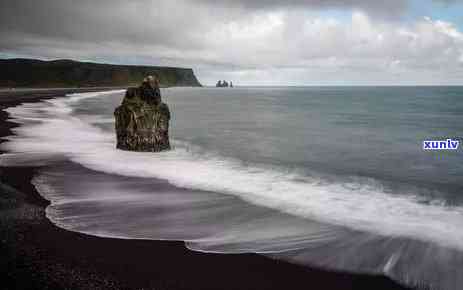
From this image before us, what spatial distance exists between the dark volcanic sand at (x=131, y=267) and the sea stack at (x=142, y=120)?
878 centimetres

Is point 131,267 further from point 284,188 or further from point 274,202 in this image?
point 284,188

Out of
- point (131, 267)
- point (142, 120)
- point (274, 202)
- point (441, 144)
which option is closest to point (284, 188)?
point (274, 202)

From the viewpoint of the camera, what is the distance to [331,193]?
1010 cm

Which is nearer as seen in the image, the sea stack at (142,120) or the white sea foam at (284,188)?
the white sea foam at (284,188)

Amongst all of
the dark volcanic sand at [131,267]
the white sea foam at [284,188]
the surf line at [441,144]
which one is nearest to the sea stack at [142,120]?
the white sea foam at [284,188]

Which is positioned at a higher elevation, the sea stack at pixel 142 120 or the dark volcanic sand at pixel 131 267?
the sea stack at pixel 142 120

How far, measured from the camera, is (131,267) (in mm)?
5090

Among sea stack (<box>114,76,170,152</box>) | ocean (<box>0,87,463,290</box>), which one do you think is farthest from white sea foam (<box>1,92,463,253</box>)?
sea stack (<box>114,76,170,152</box>)

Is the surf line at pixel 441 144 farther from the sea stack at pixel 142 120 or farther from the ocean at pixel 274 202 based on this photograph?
the sea stack at pixel 142 120

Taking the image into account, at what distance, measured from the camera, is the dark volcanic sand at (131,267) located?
464 centimetres

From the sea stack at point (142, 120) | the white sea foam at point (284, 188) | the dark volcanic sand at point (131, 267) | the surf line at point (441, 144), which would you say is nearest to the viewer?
the dark volcanic sand at point (131, 267)

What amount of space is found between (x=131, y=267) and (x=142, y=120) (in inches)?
403

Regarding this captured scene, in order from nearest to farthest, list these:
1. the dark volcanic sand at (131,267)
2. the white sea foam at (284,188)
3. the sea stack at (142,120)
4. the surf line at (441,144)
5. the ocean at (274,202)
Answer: the dark volcanic sand at (131,267)
the ocean at (274,202)
the white sea foam at (284,188)
the sea stack at (142,120)
the surf line at (441,144)

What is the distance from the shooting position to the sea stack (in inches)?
581
